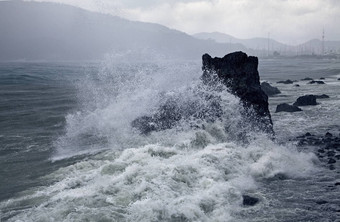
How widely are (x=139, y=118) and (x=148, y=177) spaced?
784cm

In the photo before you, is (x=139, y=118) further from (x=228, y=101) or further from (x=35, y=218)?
(x=35, y=218)

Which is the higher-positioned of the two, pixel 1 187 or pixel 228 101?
pixel 228 101

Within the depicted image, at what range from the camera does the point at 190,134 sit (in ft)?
54.7

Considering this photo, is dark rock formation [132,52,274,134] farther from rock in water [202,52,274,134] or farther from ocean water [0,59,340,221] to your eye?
ocean water [0,59,340,221]

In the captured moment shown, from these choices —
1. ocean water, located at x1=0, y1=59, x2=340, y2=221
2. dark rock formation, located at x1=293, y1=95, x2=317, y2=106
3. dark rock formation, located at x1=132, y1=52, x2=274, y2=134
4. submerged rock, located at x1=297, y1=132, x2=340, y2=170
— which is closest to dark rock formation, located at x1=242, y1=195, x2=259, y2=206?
ocean water, located at x1=0, y1=59, x2=340, y2=221

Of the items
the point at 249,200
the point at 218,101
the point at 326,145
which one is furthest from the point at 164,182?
the point at 326,145

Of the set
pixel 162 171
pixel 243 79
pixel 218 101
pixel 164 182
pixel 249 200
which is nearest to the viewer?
pixel 249 200

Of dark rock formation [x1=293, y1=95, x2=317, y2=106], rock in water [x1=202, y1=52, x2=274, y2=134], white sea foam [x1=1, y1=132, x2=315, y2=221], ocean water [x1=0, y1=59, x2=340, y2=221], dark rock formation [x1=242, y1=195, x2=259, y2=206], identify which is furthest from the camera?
dark rock formation [x1=293, y1=95, x2=317, y2=106]

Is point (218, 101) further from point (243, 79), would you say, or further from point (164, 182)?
point (164, 182)

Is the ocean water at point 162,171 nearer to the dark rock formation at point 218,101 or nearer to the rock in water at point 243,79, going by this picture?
the dark rock formation at point 218,101

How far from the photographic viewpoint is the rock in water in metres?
18.3

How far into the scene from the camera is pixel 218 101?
18.6m

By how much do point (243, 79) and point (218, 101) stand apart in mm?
2310

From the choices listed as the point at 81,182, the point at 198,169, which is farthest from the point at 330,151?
the point at 81,182
